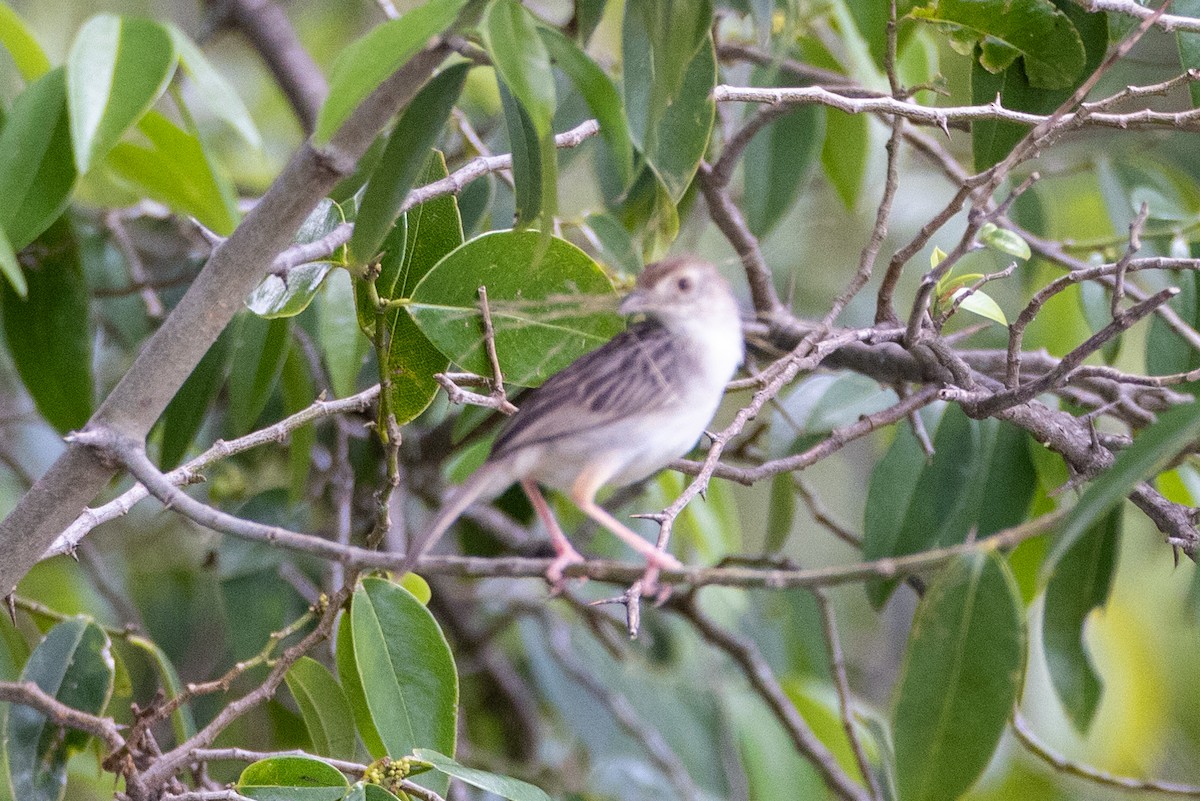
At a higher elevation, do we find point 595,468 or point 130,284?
point 130,284

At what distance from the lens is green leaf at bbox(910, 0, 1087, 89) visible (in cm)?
175

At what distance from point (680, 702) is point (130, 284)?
2.02 m

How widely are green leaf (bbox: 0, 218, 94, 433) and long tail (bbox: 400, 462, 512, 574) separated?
1.18m

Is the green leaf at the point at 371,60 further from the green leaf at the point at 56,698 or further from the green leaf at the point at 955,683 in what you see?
the green leaf at the point at 56,698

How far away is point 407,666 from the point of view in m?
1.55

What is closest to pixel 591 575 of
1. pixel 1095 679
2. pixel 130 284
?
pixel 1095 679

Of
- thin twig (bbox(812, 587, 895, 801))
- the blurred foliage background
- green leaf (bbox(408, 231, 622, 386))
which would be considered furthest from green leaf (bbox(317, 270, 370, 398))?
thin twig (bbox(812, 587, 895, 801))

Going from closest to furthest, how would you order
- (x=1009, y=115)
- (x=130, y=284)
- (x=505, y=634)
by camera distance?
(x=1009, y=115) < (x=130, y=284) < (x=505, y=634)

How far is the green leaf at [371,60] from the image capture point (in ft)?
3.41

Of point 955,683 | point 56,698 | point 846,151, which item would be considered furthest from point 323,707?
point 846,151

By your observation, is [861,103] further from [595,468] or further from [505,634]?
[505,634]

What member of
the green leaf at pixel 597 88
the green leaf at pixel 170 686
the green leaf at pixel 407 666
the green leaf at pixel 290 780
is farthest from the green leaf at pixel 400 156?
the green leaf at pixel 170 686

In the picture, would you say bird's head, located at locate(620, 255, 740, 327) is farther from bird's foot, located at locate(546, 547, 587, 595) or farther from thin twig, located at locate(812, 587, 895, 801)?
thin twig, located at locate(812, 587, 895, 801)

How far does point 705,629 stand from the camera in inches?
111
